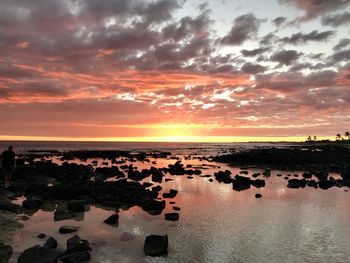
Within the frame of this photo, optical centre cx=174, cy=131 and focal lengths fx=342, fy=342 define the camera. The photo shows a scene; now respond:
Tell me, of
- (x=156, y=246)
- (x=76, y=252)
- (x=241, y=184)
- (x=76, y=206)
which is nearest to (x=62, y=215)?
(x=76, y=206)

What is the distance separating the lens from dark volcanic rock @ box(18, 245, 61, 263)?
1180 centimetres

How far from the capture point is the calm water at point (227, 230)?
1327 centimetres

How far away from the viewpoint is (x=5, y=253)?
12.5m

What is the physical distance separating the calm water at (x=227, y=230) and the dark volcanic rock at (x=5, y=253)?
27 cm

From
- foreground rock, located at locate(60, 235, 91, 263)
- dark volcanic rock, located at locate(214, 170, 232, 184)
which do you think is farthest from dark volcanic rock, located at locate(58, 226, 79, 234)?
dark volcanic rock, located at locate(214, 170, 232, 184)

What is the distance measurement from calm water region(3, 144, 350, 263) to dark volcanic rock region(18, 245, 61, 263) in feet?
2.45

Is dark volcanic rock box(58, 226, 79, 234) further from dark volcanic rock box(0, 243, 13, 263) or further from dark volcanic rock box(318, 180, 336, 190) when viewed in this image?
dark volcanic rock box(318, 180, 336, 190)

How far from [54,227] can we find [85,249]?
480 cm

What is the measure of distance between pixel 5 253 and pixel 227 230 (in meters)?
9.73

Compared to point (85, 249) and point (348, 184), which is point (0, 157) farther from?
point (348, 184)

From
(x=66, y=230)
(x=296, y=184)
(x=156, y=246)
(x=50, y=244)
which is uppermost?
(x=296, y=184)

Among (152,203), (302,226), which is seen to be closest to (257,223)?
(302,226)

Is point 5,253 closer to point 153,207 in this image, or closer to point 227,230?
point 227,230

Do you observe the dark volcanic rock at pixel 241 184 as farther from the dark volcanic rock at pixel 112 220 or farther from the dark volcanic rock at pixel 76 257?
the dark volcanic rock at pixel 76 257
